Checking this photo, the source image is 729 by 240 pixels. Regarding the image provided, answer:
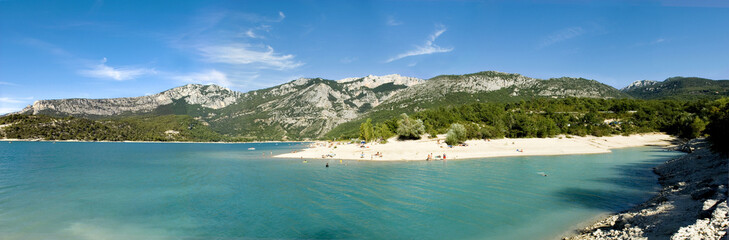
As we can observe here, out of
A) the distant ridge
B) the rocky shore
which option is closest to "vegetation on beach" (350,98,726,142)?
the rocky shore

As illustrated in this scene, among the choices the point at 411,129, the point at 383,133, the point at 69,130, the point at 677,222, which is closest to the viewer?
the point at 677,222

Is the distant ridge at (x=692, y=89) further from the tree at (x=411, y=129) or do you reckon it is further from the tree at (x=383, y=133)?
the tree at (x=383, y=133)

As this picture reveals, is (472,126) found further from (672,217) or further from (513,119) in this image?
(672,217)

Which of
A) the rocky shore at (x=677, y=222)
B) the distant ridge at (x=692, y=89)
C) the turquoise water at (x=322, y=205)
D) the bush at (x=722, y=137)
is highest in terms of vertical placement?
the distant ridge at (x=692, y=89)

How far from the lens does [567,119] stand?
94.8 m

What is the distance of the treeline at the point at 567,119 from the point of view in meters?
84.4

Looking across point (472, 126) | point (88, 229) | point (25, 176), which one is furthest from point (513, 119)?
point (25, 176)

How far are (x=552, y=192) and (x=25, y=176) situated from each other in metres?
59.0

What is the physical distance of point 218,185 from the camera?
31234 mm

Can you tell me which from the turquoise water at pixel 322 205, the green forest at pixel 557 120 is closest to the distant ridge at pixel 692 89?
the green forest at pixel 557 120

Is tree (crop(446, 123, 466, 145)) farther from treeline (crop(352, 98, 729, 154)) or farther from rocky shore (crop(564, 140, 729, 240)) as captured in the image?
rocky shore (crop(564, 140, 729, 240))

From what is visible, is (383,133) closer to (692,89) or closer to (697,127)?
(697,127)

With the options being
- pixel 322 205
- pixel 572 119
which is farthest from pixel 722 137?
pixel 572 119

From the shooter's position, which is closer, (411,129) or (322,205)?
(322,205)
